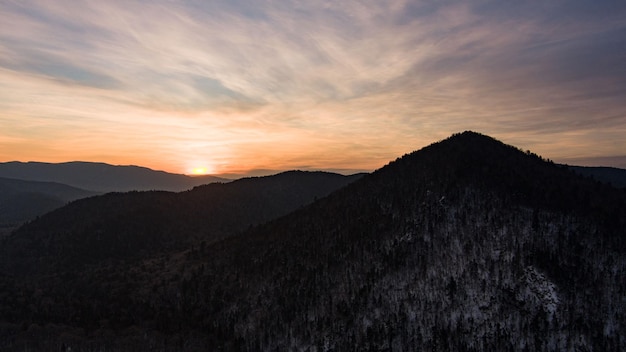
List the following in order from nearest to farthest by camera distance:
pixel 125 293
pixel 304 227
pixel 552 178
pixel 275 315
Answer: pixel 275 315 → pixel 552 178 → pixel 125 293 → pixel 304 227

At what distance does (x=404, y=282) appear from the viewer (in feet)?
272

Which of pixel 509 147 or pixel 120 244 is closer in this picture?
pixel 509 147

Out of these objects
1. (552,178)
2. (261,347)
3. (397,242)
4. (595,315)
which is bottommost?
(261,347)

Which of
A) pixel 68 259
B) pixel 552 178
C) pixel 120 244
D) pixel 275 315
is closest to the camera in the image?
pixel 275 315

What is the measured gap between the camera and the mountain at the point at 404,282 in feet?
227

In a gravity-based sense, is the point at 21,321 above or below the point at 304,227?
below

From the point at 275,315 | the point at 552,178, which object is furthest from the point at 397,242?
the point at 552,178

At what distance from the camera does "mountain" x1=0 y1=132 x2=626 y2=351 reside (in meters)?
69.2

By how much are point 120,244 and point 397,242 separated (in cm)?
13597

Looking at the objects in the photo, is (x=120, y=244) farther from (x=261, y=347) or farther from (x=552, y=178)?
(x=552, y=178)

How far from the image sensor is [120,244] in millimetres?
176375

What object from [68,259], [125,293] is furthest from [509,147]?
[68,259]

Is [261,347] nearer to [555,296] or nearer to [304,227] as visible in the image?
[304,227]

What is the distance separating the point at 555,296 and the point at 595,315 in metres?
6.24
